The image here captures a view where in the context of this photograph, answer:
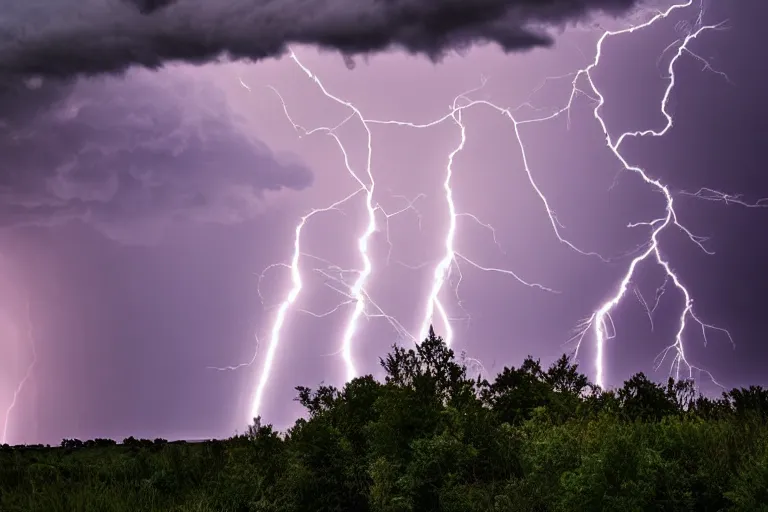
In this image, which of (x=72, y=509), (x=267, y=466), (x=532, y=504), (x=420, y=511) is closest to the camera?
(x=532, y=504)

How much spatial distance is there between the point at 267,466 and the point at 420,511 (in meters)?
2.55

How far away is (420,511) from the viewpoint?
386 inches

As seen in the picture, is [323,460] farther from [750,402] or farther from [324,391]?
[750,402]

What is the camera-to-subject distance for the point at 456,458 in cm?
1000

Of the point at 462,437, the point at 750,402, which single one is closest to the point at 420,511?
the point at 462,437

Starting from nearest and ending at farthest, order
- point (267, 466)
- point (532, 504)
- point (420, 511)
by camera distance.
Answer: point (532, 504)
point (420, 511)
point (267, 466)

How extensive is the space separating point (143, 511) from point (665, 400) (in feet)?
23.1

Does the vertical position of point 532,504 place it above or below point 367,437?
below

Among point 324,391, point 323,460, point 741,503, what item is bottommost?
point 741,503

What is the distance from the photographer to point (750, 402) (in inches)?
469

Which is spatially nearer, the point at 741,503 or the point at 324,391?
the point at 741,503

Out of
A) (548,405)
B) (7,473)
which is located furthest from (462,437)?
(7,473)

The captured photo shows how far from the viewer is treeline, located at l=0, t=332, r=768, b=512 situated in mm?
8266

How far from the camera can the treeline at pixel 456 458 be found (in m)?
8.27
